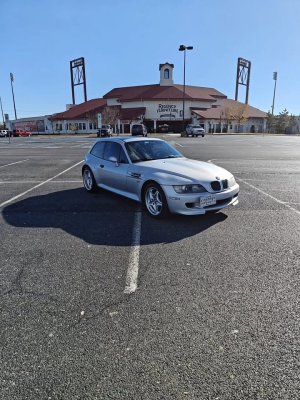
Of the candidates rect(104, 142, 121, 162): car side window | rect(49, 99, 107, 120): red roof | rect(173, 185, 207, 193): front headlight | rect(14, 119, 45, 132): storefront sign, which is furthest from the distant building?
rect(173, 185, 207, 193): front headlight

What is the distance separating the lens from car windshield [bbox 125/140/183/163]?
19.7 ft

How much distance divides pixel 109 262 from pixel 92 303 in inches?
33.6

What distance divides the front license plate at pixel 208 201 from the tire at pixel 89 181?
3.30 metres

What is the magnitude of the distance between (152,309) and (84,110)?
73.2m

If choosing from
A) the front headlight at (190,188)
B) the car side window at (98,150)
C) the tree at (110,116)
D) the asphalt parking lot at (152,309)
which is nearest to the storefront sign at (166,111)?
the tree at (110,116)

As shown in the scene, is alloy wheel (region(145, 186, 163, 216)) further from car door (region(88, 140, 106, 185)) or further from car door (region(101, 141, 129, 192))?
car door (region(88, 140, 106, 185))

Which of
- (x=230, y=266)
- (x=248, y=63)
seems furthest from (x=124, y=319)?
(x=248, y=63)

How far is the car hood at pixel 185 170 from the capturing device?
4992 mm

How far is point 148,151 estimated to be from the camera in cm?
618

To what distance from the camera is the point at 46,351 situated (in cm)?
217

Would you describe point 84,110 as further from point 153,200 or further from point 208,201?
point 208,201

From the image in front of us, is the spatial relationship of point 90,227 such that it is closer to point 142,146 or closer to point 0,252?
point 0,252

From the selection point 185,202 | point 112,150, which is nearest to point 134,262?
point 185,202

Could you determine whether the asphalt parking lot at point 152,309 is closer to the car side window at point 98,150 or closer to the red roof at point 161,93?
the car side window at point 98,150
